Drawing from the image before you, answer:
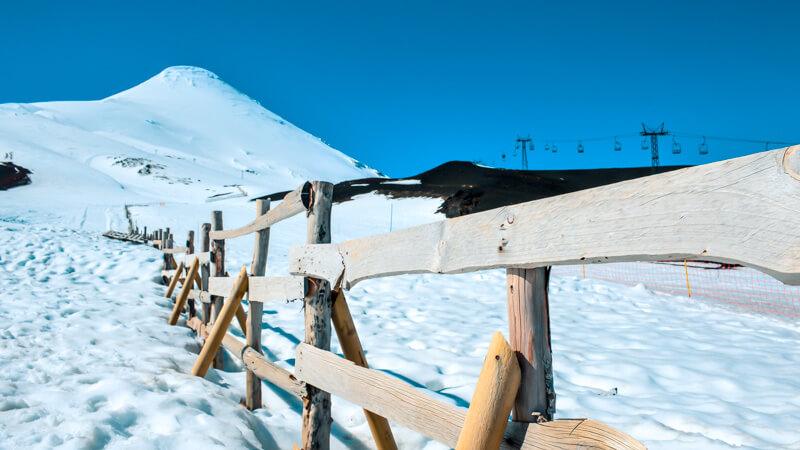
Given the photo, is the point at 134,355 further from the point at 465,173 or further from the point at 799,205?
the point at 465,173

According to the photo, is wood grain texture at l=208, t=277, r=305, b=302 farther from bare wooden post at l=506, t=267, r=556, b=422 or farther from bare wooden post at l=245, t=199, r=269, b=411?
bare wooden post at l=506, t=267, r=556, b=422

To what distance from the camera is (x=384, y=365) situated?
→ 5137 mm

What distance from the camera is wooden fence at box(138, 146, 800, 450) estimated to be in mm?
1100

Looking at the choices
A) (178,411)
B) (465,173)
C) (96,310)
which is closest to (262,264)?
(178,411)

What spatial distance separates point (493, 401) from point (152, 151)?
11241cm

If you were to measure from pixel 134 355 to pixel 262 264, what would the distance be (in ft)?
5.43

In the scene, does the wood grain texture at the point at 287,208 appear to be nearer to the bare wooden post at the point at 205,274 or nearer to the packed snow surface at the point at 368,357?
the packed snow surface at the point at 368,357

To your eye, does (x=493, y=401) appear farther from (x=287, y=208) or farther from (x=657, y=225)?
(x=287, y=208)

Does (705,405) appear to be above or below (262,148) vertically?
below

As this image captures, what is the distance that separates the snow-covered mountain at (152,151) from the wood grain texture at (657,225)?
1536 inches

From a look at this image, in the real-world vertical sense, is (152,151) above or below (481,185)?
above

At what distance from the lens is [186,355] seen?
16.7ft

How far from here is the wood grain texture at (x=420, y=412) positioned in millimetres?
1525

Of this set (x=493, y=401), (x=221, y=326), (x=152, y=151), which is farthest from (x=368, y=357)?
(x=152, y=151)
